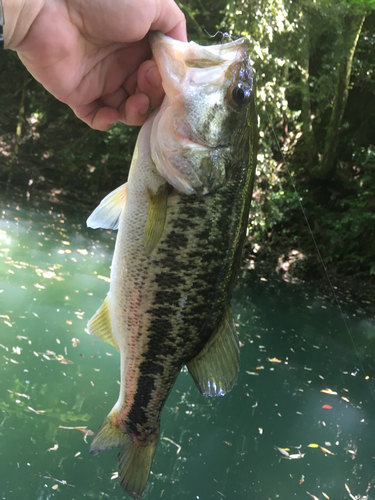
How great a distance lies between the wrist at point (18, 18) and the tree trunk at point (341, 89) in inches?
408

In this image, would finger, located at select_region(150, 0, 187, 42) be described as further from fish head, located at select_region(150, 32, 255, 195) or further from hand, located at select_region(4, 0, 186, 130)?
fish head, located at select_region(150, 32, 255, 195)

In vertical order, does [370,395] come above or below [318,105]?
below

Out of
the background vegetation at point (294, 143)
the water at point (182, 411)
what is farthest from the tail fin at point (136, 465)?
the background vegetation at point (294, 143)

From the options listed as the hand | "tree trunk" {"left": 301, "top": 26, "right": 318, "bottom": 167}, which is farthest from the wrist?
"tree trunk" {"left": 301, "top": 26, "right": 318, "bottom": 167}

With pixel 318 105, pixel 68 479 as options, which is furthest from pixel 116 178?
pixel 68 479

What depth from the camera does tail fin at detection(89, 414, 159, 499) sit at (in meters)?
1.39

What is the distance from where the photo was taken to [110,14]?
1.33m

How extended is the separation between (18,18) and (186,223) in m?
0.86

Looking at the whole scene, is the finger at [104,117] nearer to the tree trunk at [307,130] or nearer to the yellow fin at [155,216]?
the yellow fin at [155,216]

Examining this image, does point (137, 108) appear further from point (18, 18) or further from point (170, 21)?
point (18, 18)

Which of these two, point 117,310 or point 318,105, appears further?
point 318,105

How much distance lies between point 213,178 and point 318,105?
11.7 metres

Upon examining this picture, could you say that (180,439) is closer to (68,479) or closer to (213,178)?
(68,479)

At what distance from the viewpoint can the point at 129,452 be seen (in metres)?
1.47
